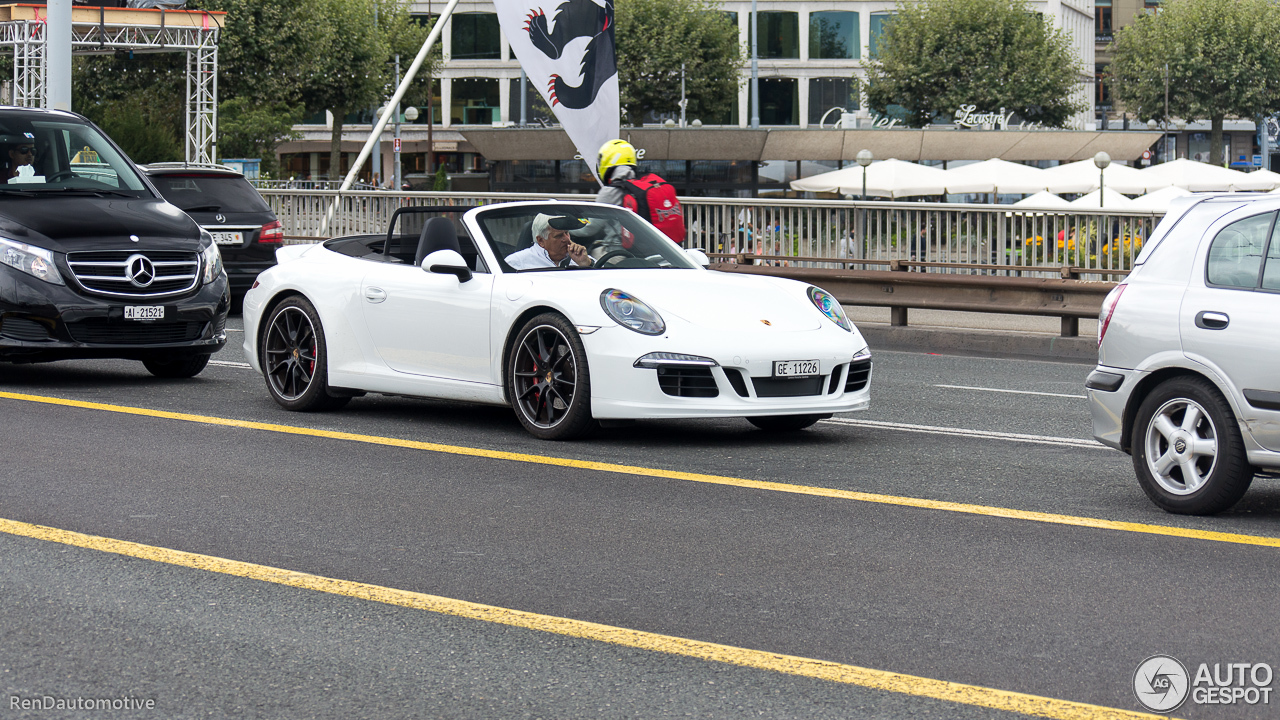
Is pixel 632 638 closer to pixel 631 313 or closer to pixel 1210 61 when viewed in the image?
pixel 631 313

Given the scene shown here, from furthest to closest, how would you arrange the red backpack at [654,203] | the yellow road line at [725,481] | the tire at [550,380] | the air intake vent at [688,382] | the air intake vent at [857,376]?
the red backpack at [654,203], the air intake vent at [857,376], the tire at [550,380], the air intake vent at [688,382], the yellow road line at [725,481]

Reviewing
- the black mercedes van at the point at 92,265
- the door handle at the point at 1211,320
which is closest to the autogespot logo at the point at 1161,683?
the door handle at the point at 1211,320

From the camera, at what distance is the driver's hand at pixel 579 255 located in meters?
9.12

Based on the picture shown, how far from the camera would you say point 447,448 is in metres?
8.22

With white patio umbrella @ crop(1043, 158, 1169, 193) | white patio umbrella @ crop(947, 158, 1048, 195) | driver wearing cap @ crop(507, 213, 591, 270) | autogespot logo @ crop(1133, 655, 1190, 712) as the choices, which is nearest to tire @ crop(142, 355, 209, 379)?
driver wearing cap @ crop(507, 213, 591, 270)

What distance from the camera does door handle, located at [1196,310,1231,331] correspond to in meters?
6.45

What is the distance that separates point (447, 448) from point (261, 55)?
1607 inches

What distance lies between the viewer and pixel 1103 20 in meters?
109

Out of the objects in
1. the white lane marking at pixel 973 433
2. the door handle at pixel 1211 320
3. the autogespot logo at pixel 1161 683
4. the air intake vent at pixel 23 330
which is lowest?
the autogespot logo at pixel 1161 683

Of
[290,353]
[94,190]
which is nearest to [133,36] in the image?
[94,190]

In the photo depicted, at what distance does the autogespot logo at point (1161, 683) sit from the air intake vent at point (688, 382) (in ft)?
12.6

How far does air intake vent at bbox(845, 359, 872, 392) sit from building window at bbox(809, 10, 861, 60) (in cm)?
7420

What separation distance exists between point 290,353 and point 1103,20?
107m

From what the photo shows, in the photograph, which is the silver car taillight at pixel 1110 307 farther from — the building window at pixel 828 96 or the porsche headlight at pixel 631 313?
the building window at pixel 828 96
